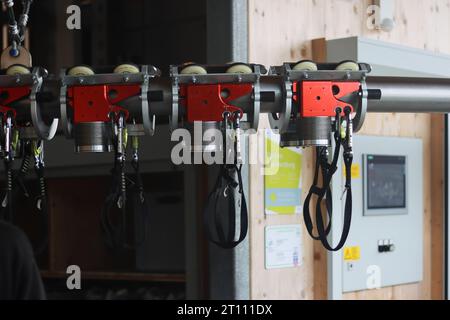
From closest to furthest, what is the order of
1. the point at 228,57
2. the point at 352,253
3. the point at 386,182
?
1. the point at 228,57
2. the point at 352,253
3. the point at 386,182

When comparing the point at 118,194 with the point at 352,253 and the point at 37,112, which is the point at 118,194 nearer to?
the point at 37,112

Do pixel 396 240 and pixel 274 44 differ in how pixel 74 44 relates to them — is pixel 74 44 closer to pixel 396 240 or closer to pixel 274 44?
pixel 274 44

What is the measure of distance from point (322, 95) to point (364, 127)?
2.83 m

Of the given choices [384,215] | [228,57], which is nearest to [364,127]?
[384,215]

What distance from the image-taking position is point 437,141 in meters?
4.80

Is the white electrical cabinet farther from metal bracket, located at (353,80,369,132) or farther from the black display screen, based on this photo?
metal bracket, located at (353,80,369,132)

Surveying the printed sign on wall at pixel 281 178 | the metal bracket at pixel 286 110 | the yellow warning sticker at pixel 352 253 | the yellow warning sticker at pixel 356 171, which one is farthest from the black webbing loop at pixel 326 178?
the yellow warning sticker at pixel 356 171

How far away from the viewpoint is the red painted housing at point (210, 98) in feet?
5.32

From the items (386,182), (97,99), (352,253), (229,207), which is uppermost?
(97,99)

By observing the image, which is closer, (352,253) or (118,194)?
(118,194)

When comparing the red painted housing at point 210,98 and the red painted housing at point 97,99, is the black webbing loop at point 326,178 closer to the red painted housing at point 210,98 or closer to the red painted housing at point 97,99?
the red painted housing at point 210,98

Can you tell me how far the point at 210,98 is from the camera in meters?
1.63

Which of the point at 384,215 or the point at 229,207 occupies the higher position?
the point at 229,207

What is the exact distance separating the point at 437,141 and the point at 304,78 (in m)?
3.33
